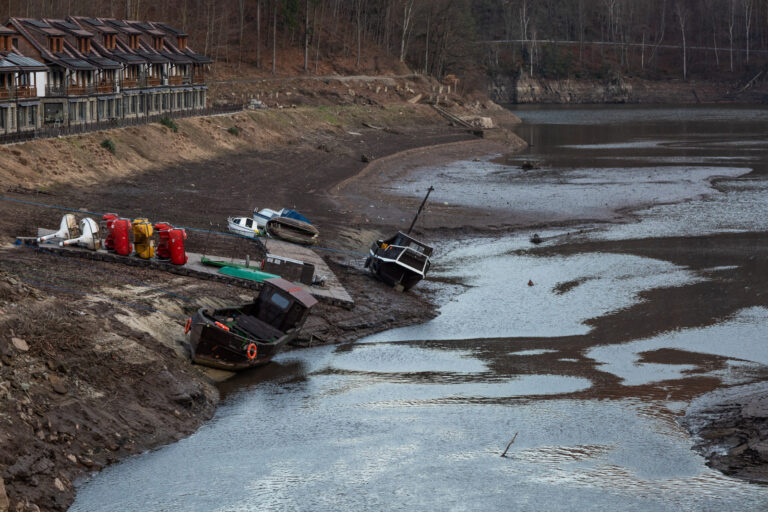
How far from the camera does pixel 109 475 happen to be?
27.7m

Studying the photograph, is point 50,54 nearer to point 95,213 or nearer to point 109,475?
point 95,213

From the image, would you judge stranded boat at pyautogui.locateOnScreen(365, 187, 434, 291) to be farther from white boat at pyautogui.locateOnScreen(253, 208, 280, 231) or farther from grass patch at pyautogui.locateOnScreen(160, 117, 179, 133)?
grass patch at pyautogui.locateOnScreen(160, 117, 179, 133)

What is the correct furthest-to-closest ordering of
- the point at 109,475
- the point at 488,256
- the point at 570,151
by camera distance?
the point at 570,151 < the point at 488,256 < the point at 109,475

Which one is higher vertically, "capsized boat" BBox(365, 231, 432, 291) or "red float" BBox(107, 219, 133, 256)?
"red float" BBox(107, 219, 133, 256)

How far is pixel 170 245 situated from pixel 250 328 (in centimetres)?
830

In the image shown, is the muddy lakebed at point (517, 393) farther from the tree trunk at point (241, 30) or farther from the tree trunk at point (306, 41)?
the tree trunk at point (306, 41)

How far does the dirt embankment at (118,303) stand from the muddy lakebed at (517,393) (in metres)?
1.26

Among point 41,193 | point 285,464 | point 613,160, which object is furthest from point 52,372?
point 613,160

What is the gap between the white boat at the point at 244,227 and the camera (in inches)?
2168

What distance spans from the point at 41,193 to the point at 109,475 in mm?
33215

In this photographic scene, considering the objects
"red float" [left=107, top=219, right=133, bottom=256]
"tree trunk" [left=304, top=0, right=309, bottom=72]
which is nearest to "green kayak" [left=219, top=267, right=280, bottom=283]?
"red float" [left=107, top=219, right=133, bottom=256]

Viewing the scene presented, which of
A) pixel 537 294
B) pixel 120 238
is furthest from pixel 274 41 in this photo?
pixel 120 238

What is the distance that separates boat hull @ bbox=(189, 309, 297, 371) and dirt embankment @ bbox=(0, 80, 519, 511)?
713 mm

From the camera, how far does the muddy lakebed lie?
27188 mm
